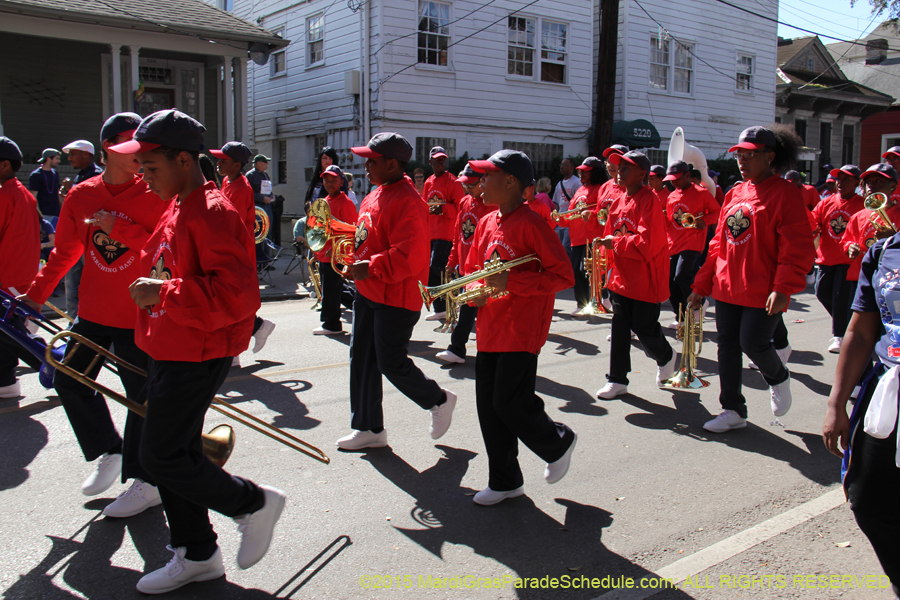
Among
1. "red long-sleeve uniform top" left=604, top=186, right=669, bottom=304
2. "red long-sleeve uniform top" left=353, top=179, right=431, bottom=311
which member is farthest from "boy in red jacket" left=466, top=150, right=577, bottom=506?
"red long-sleeve uniform top" left=604, top=186, right=669, bottom=304

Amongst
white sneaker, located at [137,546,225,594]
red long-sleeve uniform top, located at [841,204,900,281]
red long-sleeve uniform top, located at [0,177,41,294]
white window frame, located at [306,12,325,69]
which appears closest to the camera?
white sneaker, located at [137,546,225,594]

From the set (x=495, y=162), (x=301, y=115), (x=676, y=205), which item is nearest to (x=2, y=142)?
(x=495, y=162)

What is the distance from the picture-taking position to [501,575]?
10.9ft

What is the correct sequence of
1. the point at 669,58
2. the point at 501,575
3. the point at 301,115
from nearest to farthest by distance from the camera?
the point at 501,575 → the point at 301,115 → the point at 669,58

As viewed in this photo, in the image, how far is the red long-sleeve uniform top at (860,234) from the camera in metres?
6.81

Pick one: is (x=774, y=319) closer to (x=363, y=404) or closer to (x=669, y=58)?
(x=363, y=404)

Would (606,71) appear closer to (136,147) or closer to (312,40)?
(312,40)

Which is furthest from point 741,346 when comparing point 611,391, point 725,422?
point 611,391

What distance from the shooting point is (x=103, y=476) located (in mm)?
3996

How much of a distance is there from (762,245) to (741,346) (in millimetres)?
730

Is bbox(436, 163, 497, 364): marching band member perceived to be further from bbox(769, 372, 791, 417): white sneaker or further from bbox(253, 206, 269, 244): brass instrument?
bbox(769, 372, 791, 417): white sneaker

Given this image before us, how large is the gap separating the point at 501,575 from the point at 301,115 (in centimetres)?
1881

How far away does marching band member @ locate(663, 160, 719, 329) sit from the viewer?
865 cm

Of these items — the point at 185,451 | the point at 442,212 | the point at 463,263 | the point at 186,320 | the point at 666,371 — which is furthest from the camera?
the point at 442,212
